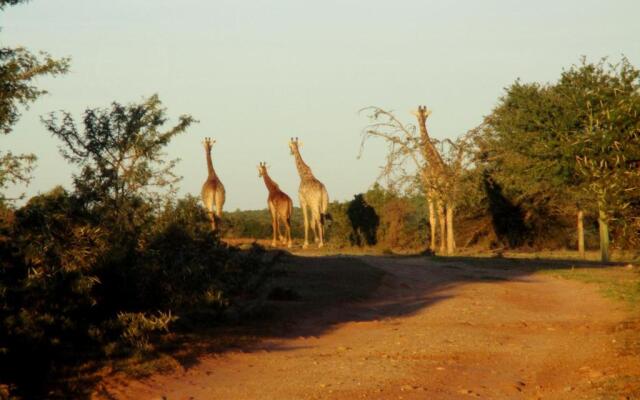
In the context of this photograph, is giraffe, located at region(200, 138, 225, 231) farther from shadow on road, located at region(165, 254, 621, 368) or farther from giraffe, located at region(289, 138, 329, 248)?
shadow on road, located at region(165, 254, 621, 368)

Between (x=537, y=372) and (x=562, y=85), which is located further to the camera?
(x=562, y=85)

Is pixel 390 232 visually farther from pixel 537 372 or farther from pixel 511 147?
pixel 537 372

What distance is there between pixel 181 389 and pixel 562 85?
2715 centimetres

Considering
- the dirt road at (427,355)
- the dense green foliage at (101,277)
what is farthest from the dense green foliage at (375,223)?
the dense green foliage at (101,277)

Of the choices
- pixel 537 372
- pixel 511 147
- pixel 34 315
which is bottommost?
pixel 537 372

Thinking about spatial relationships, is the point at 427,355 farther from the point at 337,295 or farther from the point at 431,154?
the point at 431,154

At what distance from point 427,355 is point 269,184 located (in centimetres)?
2554

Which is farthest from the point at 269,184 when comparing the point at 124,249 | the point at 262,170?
the point at 124,249

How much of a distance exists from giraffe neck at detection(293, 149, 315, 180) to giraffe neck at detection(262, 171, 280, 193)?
1.05 meters

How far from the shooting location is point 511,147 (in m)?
36.7

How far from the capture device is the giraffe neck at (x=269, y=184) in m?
36.9

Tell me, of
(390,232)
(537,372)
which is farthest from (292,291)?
(390,232)

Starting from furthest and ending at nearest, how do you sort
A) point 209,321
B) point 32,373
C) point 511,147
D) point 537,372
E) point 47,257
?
point 511,147
point 209,321
point 537,372
point 47,257
point 32,373

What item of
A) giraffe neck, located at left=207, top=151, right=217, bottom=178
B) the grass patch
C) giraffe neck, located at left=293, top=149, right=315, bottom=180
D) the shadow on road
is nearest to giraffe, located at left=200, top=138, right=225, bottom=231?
giraffe neck, located at left=207, top=151, right=217, bottom=178
